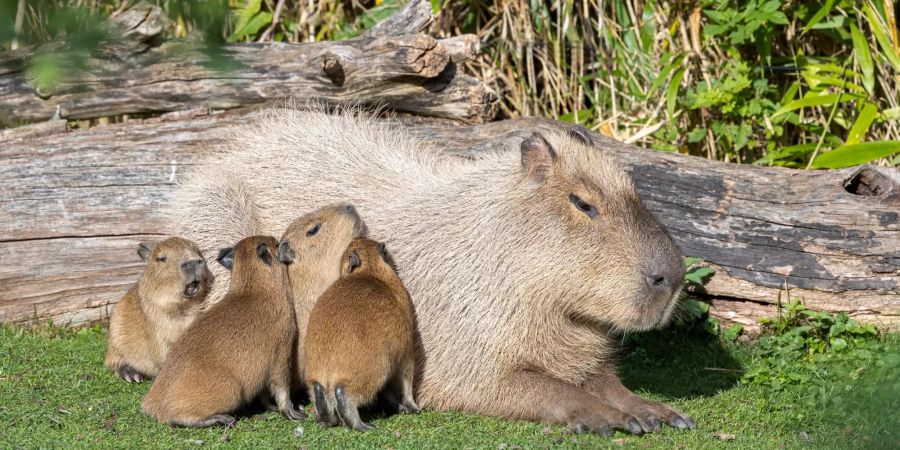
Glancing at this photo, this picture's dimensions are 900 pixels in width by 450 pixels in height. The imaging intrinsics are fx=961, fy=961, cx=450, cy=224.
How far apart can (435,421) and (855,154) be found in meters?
3.62

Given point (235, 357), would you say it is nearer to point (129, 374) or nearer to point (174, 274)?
point (174, 274)

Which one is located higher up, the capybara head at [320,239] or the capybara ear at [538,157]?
the capybara ear at [538,157]

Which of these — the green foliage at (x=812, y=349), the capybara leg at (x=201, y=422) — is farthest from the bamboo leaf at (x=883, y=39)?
the capybara leg at (x=201, y=422)

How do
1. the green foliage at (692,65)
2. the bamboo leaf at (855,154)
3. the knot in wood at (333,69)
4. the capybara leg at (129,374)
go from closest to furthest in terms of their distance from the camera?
the capybara leg at (129,374) < the knot in wood at (333,69) < the bamboo leaf at (855,154) < the green foliage at (692,65)

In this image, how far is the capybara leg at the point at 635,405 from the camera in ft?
13.8

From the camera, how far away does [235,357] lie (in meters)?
3.99

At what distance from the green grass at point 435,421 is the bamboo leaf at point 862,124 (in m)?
2.20

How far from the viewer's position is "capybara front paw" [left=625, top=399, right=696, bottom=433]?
4.17m

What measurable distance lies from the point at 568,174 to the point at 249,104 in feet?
8.82

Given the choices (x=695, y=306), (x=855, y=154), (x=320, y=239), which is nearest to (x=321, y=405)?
(x=320, y=239)

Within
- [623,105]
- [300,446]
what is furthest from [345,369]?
[623,105]

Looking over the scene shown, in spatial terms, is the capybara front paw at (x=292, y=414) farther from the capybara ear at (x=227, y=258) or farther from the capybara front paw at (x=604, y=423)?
the capybara front paw at (x=604, y=423)

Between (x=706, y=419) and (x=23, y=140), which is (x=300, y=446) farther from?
(x=23, y=140)

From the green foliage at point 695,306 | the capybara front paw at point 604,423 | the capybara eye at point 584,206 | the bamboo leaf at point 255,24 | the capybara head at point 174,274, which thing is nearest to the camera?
the capybara front paw at point 604,423
